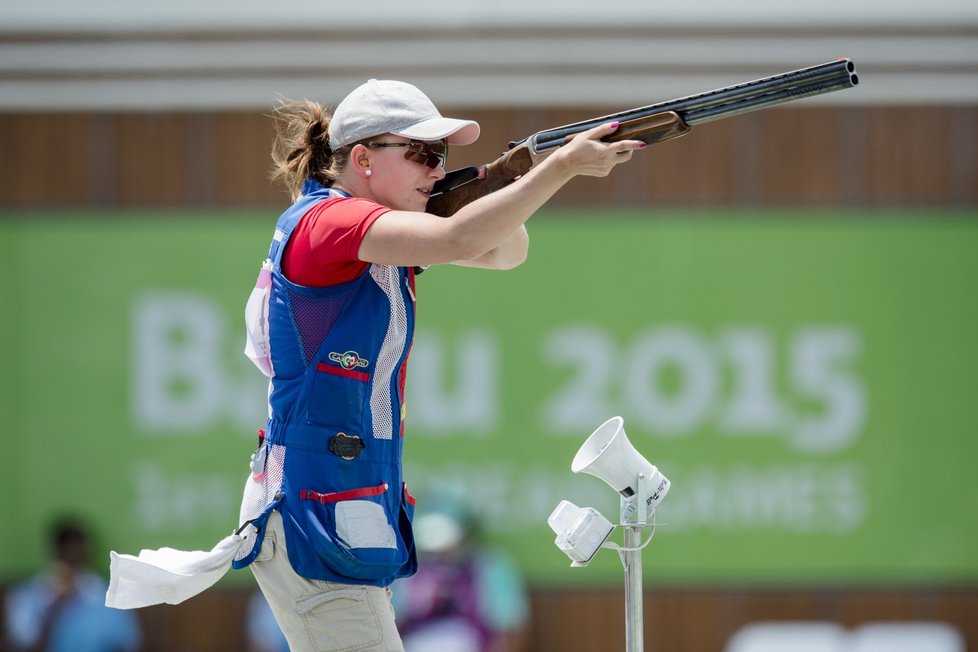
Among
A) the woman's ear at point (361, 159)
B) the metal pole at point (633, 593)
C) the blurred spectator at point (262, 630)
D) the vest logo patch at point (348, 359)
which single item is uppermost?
the woman's ear at point (361, 159)

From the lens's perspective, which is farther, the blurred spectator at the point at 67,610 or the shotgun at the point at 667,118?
the blurred spectator at the point at 67,610

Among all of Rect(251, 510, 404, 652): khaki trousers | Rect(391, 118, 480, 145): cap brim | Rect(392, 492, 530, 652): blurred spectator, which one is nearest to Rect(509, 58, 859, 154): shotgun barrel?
Rect(391, 118, 480, 145): cap brim

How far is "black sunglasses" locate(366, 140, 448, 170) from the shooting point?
2.62m

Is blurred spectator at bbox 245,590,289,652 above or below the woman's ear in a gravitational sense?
below

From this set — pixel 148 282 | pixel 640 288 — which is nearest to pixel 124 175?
pixel 148 282

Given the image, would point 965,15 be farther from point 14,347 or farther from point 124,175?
point 14,347

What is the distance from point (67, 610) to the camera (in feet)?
20.2

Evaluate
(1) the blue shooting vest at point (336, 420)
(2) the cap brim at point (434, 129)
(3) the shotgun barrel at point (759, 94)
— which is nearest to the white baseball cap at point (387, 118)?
(2) the cap brim at point (434, 129)

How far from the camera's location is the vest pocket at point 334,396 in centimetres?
248

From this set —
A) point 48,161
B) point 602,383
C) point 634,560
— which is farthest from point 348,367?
point 48,161

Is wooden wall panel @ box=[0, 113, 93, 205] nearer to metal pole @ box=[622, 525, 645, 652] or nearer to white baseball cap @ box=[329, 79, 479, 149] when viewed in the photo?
white baseball cap @ box=[329, 79, 479, 149]

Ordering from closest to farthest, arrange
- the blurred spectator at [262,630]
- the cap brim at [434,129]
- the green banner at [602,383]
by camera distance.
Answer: the cap brim at [434,129] → the blurred spectator at [262,630] → the green banner at [602,383]

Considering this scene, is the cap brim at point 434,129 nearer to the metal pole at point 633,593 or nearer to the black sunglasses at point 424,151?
the black sunglasses at point 424,151

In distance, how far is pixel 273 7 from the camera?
6.64 meters
